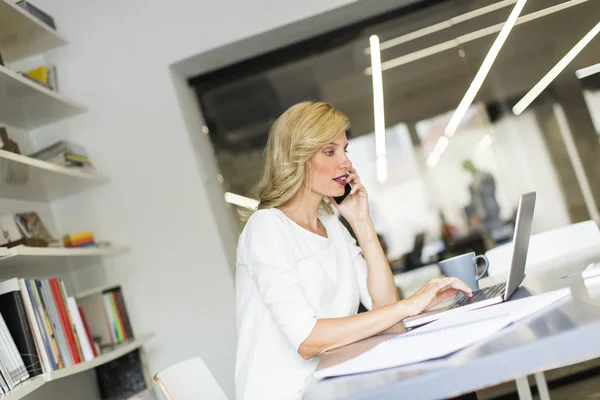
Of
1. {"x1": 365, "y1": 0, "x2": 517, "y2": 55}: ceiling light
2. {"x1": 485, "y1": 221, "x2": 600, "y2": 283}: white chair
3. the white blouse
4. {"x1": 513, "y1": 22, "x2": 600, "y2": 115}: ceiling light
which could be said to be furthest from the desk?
{"x1": 365, "y1": 0, "x2": 517, "y2": 55}: ceiling light

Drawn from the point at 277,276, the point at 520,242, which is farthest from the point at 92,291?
the point at 520,242

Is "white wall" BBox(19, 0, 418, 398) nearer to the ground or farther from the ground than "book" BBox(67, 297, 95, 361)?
farther from the ground

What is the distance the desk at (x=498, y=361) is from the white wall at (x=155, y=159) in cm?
244

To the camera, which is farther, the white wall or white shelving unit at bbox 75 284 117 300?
the white wall

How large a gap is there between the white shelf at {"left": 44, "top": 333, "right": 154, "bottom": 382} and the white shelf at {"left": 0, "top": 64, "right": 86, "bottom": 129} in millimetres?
1180

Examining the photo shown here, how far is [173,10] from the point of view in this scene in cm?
358

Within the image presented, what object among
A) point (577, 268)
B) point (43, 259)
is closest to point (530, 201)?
point (577, 268)

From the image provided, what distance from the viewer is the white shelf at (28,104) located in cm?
277

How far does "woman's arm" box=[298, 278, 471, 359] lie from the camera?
1.43m

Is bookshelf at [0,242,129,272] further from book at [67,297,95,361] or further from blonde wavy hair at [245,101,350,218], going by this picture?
blonde wavy hair at [245,101,350,218]

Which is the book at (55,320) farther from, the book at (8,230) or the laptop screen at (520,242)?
the laptop screen at (520,242)

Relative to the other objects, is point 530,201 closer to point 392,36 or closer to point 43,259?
point 43,259

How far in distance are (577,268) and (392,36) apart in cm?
250

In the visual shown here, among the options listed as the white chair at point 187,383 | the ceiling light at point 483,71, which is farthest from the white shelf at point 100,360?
the ceiling light at point 483,71
